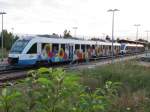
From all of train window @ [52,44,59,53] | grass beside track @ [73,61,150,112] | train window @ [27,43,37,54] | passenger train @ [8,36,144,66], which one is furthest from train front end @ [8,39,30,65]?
Answer: grass beside track @ [73,61,150,112]

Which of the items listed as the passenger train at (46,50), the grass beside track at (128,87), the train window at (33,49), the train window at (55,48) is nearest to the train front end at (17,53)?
the passenger train at (46,50)

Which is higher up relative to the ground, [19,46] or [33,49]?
[19,46]

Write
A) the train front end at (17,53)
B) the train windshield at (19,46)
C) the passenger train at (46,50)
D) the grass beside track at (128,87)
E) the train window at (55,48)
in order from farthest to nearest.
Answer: the train window at (55,48) < the train windshield at (19,46) < the passenger train at (46,50) < the train front end at (17,53) < the grass beside track at (128,87)

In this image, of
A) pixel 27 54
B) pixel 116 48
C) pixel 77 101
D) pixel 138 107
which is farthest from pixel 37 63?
pixel 116 48

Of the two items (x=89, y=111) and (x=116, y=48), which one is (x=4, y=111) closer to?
(x=89, y=111)

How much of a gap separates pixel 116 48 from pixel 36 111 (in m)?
64.7

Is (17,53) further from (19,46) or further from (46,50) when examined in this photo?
(46,50)

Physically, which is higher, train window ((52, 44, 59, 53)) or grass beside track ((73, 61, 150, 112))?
train window ((52, 44, 59, 53))

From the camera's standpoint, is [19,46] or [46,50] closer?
[19,46]

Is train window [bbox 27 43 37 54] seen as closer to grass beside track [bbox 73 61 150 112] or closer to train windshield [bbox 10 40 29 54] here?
train windshield [bbox 10 40 29 54]

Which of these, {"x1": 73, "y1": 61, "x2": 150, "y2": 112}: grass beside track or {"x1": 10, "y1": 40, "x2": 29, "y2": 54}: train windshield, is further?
{"x1": 10, "y1": 40, "x2": 29, "y2": 54}: train windshield

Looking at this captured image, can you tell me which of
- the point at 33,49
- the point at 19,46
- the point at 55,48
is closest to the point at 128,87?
the point at 33,49

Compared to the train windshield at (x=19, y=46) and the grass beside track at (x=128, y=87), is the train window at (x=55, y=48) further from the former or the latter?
the grass beside track at (x=128, y=87)

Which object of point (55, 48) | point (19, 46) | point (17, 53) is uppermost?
point (19, 46)
